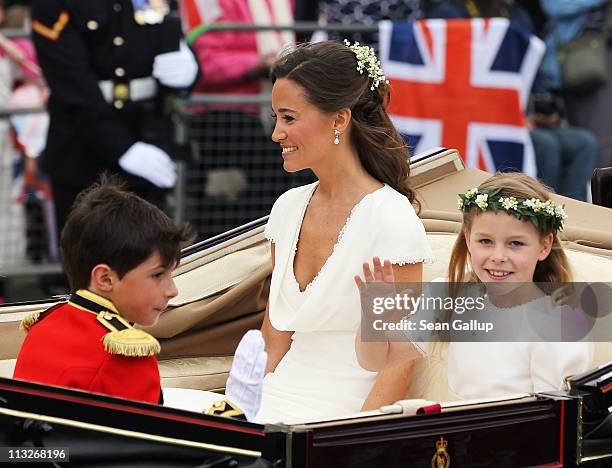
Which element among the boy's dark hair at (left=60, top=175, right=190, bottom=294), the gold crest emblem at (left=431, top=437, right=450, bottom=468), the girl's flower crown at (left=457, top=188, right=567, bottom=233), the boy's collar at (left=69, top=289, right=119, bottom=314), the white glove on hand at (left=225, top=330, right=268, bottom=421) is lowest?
the gold crest emblem at (left=431, top=437, right=450, bottom=468)

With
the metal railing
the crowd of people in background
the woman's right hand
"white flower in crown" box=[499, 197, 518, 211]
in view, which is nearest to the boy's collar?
the woman's right hand

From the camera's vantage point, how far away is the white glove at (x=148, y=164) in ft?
19.7

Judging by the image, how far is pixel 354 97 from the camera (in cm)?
367

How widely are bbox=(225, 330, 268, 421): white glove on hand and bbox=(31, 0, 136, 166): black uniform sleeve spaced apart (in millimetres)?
3216

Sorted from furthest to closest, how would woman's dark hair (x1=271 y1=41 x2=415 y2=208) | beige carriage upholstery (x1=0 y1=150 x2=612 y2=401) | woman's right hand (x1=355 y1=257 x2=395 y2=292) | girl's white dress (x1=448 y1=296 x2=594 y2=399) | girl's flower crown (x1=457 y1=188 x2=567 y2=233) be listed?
beige carriage upholstery (x1=0 y1=150 x2=612 y2=401) → woman's dark hair (x1=271 y1=41 x2=415 y2=208) → girl's flower crown (x1=457 y1=188 x2=567 y2=233) → girl's white dress (x1=448 y1=296 x2=594 y2=399) → woman's right hand (x1=355 y1=257 x2=395 y2=292)

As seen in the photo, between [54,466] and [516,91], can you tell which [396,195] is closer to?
[54,466]

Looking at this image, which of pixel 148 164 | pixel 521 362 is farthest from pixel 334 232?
pixel 148 164

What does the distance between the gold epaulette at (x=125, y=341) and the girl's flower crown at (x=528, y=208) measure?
105 centimetres

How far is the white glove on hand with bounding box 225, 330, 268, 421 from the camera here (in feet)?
9.41

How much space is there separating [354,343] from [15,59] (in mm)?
3792

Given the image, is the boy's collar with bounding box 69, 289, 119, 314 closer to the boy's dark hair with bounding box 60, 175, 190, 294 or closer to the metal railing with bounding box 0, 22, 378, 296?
the boy's dark hair with bounding box 60, 175, 190, 294

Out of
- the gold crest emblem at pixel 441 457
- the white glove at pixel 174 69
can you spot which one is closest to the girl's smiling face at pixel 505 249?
the gold crest emblem at pixel 441 457

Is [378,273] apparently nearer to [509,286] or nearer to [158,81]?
[509,286]

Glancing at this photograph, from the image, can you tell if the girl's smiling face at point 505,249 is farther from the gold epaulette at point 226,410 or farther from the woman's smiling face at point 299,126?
the gold epaulette at point 226,410
